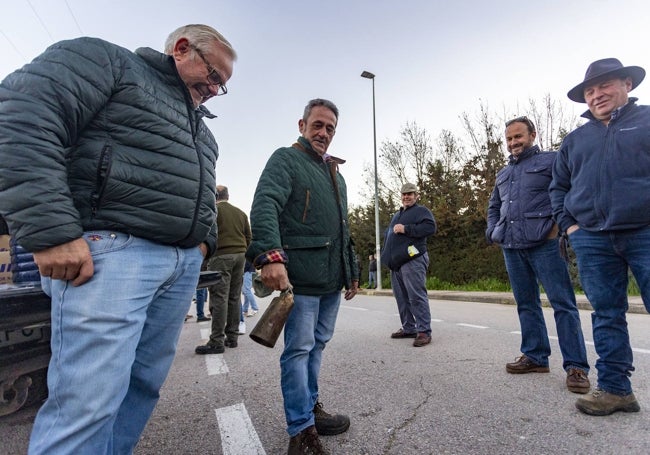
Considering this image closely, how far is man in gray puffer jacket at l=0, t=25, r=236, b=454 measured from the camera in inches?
47.6

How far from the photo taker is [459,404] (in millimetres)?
2752

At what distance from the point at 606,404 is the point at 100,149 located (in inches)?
119

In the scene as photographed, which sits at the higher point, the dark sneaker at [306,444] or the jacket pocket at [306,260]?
the jacket pocket at [306,260]

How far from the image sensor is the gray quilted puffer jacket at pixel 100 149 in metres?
1.19

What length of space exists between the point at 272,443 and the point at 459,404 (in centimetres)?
128

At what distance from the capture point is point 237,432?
243cm

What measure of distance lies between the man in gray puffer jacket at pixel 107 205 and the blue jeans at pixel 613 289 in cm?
247

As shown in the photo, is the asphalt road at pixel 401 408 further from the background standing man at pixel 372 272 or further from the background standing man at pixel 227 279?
the background standing man at pixel 372 272

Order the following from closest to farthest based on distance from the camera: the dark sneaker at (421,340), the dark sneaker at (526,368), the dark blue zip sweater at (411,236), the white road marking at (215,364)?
the dark sneaker at (526,368) < the white road marking at (215,364) < the dark sneaker at (421,340) < the dark blue zip sweater at (411,236)

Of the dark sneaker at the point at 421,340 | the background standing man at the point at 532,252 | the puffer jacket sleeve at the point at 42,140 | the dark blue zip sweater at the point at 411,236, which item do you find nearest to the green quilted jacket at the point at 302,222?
the puffer jacket sleeve at the point at 42,140

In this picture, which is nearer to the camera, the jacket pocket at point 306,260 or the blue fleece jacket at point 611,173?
the jacket pocket at point 306,260

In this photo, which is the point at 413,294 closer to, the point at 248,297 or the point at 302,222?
the point at 302,222

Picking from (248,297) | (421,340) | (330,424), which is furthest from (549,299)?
(248,297)

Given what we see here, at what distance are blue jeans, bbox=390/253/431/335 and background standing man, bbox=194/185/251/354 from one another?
80.3 inches
